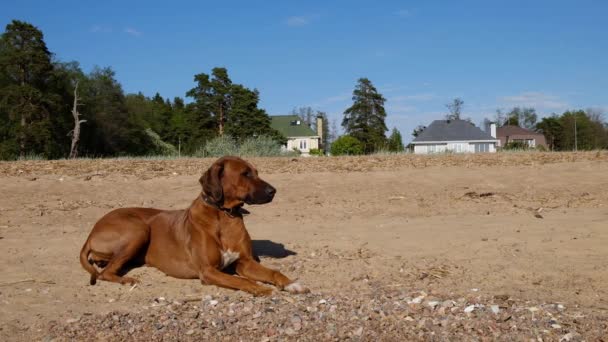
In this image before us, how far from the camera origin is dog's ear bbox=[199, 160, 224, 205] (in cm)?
573

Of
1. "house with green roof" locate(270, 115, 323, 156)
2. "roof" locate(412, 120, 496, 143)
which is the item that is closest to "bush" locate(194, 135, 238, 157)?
"roof" locate(412, 120, 496, 143)

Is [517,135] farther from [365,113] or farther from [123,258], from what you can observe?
[123,258]

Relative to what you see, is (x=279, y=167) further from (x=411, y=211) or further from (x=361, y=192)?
(x=411, y=211)

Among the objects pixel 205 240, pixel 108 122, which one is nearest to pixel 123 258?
pixel 205 240

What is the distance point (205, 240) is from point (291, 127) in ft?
256

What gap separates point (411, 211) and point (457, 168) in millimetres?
3141

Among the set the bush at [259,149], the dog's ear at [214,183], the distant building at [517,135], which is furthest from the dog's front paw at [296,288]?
the distant building at [517,135]

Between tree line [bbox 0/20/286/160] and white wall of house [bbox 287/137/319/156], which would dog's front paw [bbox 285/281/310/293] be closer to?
tree line [bbox 0/20/286/160]

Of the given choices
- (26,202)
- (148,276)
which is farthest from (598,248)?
(26,202)

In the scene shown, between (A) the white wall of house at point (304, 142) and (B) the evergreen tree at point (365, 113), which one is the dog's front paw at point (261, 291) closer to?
(B) the evergreen tree at point (365, 113)

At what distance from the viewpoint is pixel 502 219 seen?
9.04 metres

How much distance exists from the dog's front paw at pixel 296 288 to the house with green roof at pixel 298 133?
7517 cm

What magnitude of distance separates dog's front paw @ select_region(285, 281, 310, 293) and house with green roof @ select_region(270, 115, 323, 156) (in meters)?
75.2

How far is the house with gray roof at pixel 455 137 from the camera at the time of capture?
61.9 metres
